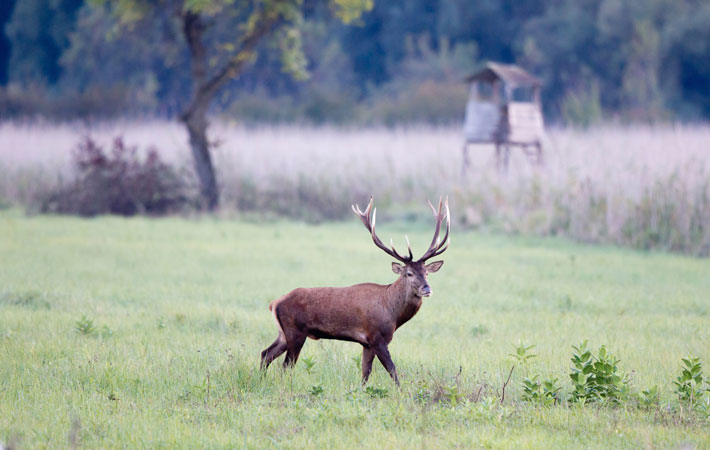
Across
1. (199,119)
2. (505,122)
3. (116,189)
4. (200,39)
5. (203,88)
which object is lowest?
(116,189)

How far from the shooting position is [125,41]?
4484 centimetres

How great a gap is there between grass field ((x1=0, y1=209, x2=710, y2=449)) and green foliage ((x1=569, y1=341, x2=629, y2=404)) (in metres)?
0.10

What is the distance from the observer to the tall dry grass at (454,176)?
15.1 meters

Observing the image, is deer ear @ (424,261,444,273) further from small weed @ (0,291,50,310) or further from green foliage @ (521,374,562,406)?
small weed @ (0,291,50,310)

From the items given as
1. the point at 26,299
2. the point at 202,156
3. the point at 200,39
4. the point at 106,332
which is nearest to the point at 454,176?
the point at 202,156

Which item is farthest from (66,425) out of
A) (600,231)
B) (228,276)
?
(600,231)

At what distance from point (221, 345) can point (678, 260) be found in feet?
27.4

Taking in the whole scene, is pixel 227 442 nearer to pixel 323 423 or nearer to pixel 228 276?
pixel 323 423

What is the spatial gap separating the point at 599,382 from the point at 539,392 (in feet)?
1.38

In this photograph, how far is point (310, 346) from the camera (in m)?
8.05

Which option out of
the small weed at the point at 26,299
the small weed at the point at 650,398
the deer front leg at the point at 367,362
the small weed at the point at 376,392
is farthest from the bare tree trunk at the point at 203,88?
the small weed at the point at 650,398

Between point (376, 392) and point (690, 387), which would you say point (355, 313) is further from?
point (690, 387)

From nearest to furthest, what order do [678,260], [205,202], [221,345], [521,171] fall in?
[221,345], [678,260], [521,171], [205,202]

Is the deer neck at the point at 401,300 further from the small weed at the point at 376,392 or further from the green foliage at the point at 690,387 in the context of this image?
the green foliage at the point at 690,387
